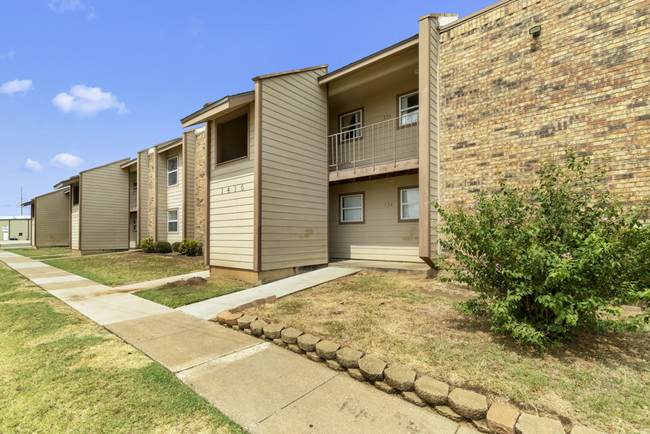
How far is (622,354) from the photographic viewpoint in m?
3.52

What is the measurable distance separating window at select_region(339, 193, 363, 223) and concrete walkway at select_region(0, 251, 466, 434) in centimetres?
732

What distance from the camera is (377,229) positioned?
10.9 m

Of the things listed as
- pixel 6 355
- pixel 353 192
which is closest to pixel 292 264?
pixel 353 192

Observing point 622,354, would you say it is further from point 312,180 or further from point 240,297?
point 312,180

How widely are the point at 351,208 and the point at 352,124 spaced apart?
3.22 m

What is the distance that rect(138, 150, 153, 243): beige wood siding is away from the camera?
19.5 meters

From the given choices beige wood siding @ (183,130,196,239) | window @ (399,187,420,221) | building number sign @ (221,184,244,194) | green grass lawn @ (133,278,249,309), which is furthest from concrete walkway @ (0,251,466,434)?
beige wood siding @ (183,130,196,239)

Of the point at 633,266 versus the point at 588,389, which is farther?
the point at 633,266

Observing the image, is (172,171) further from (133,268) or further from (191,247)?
(133,268)

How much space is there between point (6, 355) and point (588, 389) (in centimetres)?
669

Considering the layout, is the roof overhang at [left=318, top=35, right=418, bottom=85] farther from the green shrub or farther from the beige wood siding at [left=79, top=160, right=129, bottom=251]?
the beige wood siding at [left=79, top=160, right=129, bottom=251]

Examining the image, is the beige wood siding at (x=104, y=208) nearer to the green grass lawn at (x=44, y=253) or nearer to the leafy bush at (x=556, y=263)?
the green grass lawn at (x=44, y=253)

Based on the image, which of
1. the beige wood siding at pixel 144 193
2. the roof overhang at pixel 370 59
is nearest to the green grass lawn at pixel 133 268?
the beige wood siding at pixel 144 193

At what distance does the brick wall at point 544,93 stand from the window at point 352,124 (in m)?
3.66
